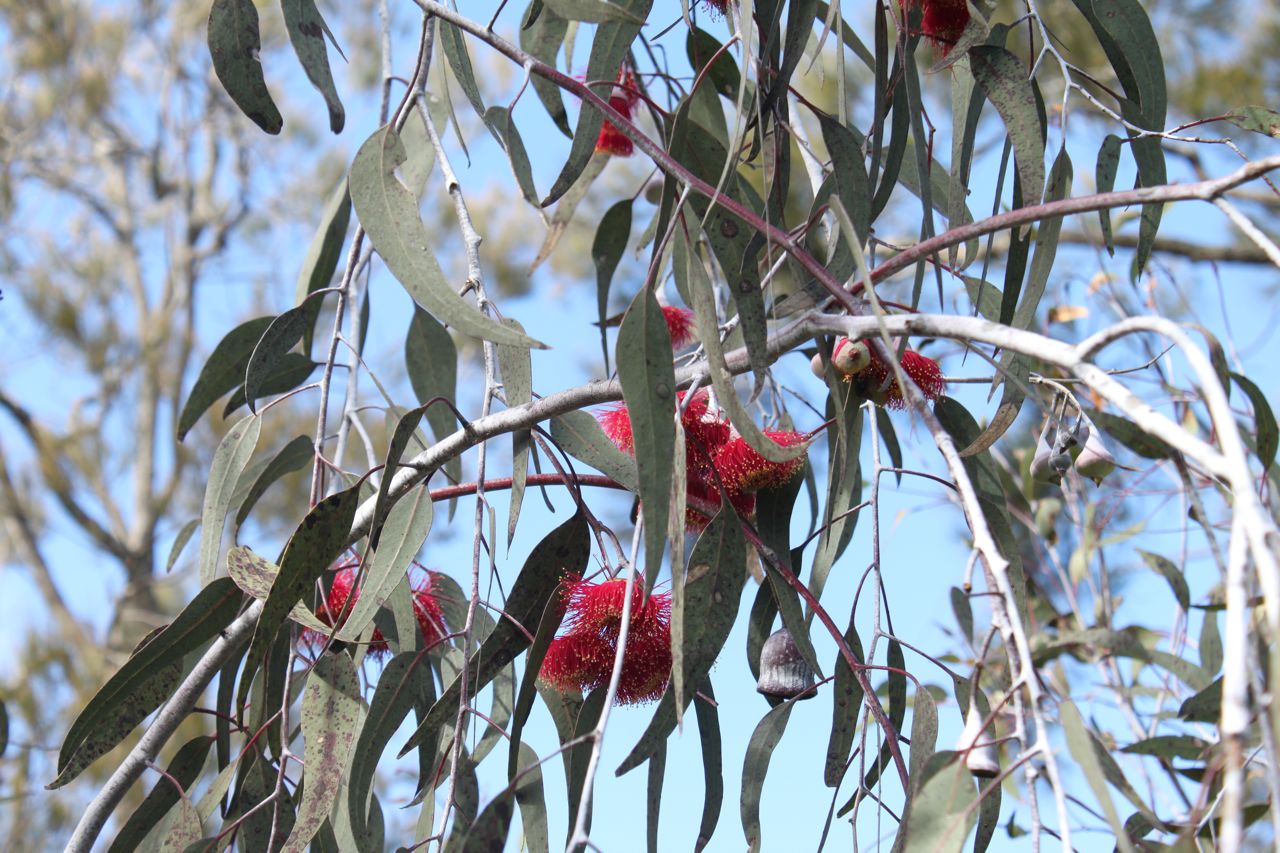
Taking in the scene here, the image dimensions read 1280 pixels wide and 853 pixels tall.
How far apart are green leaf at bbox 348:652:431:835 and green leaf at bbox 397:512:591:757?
0.03 metres

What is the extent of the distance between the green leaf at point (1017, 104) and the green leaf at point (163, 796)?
781 mm

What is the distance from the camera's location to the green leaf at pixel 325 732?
30.6 inches

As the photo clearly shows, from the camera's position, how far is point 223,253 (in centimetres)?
679

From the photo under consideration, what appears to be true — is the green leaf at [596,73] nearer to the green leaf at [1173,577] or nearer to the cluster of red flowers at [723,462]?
the cluster of red flowers at [723,462]

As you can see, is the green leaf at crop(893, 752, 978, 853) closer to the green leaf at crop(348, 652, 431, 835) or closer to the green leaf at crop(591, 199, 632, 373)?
the green leaf at crop(348, 652, 431, 835)

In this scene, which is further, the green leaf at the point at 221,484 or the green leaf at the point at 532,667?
the green leaf at the point at 221,484

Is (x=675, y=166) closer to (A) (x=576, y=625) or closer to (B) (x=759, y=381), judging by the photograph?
(B) (x=759, y=381)

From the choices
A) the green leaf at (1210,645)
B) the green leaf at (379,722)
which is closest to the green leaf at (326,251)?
the green leaf at (379,722)

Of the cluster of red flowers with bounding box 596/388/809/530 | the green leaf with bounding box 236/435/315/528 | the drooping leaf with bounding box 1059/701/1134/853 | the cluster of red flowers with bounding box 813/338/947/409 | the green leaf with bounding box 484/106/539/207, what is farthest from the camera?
the green leaf with bounding box 236/435/315/528

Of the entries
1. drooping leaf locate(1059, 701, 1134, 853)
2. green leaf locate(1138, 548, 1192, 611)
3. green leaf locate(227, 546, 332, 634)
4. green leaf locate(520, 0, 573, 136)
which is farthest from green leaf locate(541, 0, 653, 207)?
green leaf locate(1138, 548, 1192, 611)

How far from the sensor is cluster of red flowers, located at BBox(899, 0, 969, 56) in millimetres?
1012

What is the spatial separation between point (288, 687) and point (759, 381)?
377mm

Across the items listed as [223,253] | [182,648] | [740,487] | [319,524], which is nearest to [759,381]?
[740,487]

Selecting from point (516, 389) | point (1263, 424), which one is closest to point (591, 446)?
point (516, 389)
